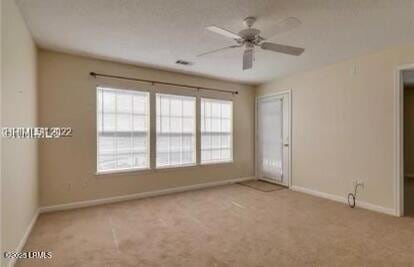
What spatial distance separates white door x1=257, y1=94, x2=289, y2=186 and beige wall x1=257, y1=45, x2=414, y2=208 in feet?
0.82

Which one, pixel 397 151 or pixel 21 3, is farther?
pixel 397 151

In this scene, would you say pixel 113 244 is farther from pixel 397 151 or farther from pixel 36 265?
pixel 397 151

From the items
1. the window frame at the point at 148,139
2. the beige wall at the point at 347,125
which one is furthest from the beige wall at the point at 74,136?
the beige wall at the point at 347,125

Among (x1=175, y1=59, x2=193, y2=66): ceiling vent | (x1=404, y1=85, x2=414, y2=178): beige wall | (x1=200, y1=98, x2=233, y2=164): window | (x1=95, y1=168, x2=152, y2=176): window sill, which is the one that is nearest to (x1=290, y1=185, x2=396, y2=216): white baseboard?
(x1=200, y1=98, x2=233, y2=164): window

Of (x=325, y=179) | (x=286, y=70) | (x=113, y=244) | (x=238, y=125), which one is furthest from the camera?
(x=238, y=125)

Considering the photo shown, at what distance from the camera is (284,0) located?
7.36 feet

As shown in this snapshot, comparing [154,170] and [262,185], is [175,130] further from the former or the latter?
[262,185]

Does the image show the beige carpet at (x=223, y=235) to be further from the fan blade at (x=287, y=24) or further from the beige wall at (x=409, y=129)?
the beige wall at (x=409, y=129)

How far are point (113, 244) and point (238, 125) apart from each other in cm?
404

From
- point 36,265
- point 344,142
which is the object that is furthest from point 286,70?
point 36,265

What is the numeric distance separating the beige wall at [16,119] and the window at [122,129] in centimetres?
105

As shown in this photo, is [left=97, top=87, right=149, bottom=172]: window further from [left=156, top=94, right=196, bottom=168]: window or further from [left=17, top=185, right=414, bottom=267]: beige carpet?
[left=17, top=185, right=414, bottom=267]: beige carpet

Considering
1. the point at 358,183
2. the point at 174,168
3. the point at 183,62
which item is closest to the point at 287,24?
the point at 183,62

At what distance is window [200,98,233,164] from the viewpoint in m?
5.35
